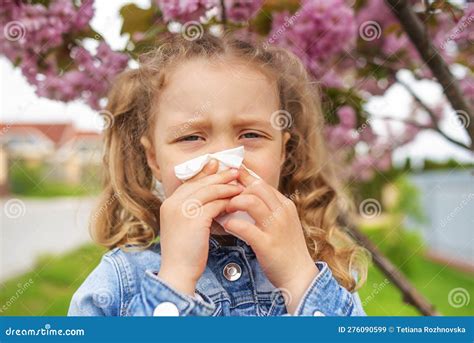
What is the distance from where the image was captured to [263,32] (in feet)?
4.77

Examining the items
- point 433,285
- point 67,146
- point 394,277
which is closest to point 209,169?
point 394,277

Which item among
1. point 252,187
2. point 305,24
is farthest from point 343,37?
point 252,187

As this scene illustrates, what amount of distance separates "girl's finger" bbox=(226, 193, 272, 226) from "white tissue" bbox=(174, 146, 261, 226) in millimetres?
11

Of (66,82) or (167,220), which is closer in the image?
(167,220)

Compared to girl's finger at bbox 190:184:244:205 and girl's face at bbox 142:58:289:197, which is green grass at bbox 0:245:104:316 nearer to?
girl's face at bbox 142:58:289:197

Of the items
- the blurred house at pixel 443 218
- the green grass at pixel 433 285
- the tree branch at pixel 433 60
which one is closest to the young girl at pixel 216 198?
the tree branch at pixel 433 60

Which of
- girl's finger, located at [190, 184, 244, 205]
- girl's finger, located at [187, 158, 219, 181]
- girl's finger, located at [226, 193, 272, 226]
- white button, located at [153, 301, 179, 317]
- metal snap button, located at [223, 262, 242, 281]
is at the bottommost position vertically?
white button, located at [153, 301, 179, 317]

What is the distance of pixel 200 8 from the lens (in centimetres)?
129

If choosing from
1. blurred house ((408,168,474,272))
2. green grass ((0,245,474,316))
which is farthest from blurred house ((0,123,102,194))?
blurred house ((408,168,474,272))

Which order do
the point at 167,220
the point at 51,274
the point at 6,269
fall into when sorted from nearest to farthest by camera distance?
the point at 167,220 < the point at 6,269 < the point at 51,274

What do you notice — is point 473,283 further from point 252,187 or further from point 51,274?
point 252,187

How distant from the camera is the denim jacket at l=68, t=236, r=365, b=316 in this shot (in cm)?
96

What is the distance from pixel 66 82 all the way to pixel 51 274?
5.02 metres

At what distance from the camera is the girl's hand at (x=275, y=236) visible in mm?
998
